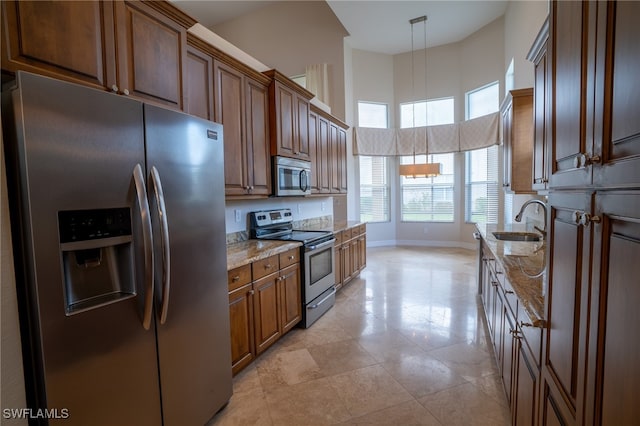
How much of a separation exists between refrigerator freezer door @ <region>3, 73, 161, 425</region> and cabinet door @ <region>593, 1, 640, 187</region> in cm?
160

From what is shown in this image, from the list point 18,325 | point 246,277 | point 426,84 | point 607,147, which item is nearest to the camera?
point 607,147

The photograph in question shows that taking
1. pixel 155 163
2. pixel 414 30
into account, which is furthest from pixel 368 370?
pixel 414 30

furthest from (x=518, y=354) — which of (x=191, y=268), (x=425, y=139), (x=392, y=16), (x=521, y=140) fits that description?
(x=425, y=139)

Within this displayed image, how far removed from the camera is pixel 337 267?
414 centimetres

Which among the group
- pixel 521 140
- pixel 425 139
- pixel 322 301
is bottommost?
pixel 322 301

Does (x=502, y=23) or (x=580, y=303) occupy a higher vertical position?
(x=502, y=23)

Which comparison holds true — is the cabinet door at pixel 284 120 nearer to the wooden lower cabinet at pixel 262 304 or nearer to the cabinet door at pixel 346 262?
the wooden lower cabinet at pixel 262 304

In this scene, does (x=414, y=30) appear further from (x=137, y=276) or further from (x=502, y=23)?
(x=137, y=276)

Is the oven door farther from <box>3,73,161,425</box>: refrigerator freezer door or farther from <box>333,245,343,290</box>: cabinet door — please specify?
<box>3,73,161,425</box>: refrigerator freezer door

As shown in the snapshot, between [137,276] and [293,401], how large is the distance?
138cm

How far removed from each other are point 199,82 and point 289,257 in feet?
5.44

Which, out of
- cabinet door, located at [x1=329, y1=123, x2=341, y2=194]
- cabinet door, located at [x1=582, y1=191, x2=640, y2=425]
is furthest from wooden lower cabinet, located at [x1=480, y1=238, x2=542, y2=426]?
cabinet door, located at [x1=329, y1=123, x2=341, y2=194]

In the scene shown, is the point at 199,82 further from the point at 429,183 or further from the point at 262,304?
the point at 429,183

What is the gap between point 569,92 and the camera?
3.02 ft
